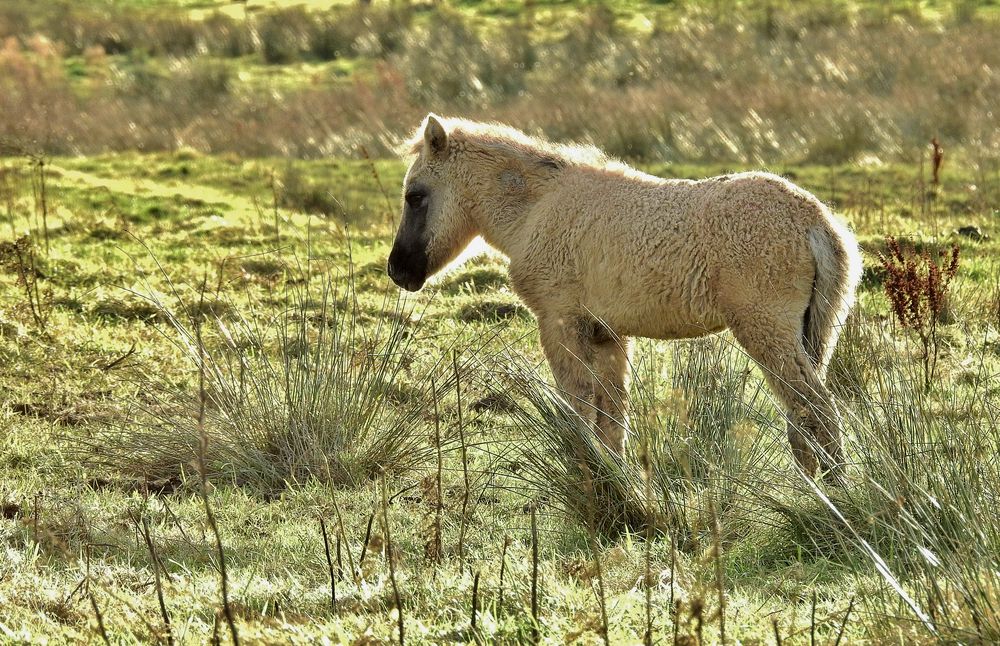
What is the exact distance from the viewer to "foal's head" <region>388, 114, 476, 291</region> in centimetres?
645

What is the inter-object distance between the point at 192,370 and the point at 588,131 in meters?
10.1

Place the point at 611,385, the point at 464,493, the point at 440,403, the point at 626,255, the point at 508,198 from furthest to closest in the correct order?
the point at 440,403 → the point at 508,198 → the point at 611,385 → the point at 626,255 → the point at 464,493

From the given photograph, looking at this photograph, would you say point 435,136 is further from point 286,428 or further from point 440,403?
point 286,428

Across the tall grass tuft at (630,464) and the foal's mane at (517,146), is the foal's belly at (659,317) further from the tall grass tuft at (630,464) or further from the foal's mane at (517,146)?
the foal's mane at (517,146)

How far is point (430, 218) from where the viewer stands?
6.49 metres

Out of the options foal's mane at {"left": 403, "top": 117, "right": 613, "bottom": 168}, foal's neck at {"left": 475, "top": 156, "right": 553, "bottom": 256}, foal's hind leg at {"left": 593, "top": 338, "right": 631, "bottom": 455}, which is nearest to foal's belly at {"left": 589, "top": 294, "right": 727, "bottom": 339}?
foal's hind leg at {"left": 593, "top": 338, "right": 631, "bottom": 455}

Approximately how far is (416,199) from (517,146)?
65 centimetres

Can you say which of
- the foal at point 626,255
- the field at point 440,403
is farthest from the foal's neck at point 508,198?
the field at point 440,403

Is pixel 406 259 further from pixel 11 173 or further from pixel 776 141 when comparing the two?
pixel 776 141

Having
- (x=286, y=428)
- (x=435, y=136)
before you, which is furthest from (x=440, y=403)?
(x=435, y=136)

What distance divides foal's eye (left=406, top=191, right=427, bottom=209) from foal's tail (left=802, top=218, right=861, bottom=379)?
7.32 feet

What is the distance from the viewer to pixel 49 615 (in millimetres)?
3982

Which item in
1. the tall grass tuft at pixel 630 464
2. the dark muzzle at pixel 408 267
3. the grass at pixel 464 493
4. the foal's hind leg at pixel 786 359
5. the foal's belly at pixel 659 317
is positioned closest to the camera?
the grass at pixel 464 493

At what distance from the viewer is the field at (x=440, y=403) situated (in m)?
3.76
